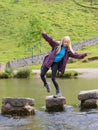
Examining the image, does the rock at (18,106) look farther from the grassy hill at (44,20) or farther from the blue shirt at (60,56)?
the grassy hill at (44,20)

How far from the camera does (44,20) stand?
132500 mm

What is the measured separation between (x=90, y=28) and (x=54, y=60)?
133 m

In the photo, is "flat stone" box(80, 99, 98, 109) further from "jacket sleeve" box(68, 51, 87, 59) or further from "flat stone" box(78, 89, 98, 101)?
"jacket sleeve" box(68, 51, 87, 59)

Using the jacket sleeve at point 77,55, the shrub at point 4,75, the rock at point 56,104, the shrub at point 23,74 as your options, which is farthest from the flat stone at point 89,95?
the shrub at point 4,75

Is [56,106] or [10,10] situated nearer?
[56,106]

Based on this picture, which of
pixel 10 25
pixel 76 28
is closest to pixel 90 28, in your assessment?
pixel 76 28

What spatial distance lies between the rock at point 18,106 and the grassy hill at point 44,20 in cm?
8414

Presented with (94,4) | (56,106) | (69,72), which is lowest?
(94,4)

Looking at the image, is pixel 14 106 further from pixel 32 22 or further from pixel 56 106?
pixel 32 22

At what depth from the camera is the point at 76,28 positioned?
15600cm

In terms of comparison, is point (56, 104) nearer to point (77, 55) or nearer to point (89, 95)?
point (89, 95)

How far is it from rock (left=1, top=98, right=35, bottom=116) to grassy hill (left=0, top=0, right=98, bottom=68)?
84.1 metres

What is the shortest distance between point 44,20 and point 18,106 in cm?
10986

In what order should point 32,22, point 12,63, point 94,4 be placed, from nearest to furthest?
point 12,63, point 32,22, point 94,4
